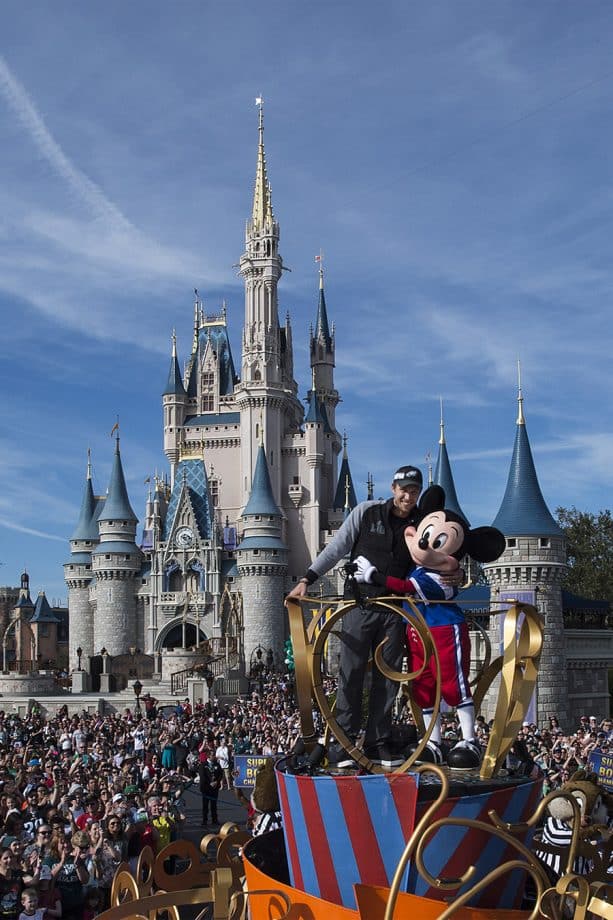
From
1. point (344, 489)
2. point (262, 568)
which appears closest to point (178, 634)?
point (262, 568)

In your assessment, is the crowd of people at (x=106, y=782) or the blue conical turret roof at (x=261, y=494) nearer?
the crowd of people at (x=106, y=782)

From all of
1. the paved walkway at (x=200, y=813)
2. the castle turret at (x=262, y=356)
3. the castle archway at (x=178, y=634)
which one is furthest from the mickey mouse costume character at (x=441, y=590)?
the castle turret at (x=262, y=356)

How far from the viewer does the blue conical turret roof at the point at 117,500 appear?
59812 millimetres

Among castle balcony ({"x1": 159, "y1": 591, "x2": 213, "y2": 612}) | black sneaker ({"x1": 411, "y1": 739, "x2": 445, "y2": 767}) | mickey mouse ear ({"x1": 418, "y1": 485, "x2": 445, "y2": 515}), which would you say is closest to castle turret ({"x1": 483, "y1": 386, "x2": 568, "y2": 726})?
mickey mouse ear ({"x1": 418, "y1": 485, "x2": 445, "y2": 515})

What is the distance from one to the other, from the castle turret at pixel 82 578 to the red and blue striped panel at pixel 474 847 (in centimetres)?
5878

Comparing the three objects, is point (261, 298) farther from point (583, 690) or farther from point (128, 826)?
point (128, 826)

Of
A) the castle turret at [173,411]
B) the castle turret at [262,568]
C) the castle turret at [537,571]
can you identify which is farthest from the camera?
the castle turret at [173,411]

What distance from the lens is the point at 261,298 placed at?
213 feet

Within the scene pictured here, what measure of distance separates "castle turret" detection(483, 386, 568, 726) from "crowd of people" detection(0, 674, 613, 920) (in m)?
8.75

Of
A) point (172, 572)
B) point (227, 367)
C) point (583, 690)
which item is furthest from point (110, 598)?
point (583, 690)

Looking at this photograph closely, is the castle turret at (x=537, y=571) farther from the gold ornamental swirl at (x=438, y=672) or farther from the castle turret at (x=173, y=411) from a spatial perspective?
the castle turret at (x=173, y=411)

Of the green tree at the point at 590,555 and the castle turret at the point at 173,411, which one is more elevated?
the castle turret at the point at 173,411

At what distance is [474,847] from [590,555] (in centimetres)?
4974

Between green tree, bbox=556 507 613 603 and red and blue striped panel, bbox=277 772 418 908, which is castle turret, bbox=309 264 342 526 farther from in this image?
red and blue striped panel, bbox=277 772 418 908
